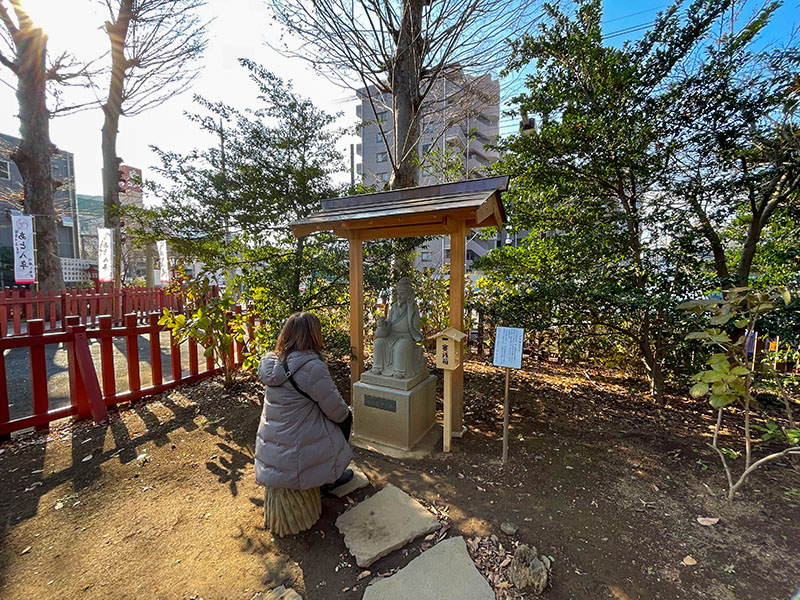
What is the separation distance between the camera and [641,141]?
12.0ft

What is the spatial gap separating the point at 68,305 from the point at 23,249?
167 cm

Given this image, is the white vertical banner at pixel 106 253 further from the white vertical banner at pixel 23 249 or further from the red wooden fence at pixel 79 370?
the red wooden fence at pixel 79 370

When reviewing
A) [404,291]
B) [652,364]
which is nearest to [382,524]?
[404,291]

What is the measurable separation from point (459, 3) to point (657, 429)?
6.35 meters

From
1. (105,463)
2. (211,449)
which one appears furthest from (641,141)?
(105,463)

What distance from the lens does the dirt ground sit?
6.11 feet

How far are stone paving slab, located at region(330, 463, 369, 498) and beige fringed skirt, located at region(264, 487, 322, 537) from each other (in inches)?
13.1

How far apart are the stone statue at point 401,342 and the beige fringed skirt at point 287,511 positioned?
145 centimetres

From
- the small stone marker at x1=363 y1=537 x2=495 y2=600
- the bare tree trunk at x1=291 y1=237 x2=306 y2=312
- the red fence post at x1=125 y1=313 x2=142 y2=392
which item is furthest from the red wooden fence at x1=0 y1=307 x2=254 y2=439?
the small stone marker at x1=363 y1=537 x2=495 y2=600

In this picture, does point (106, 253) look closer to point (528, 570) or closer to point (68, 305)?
point (68, 305)

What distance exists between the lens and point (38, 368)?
131 inches

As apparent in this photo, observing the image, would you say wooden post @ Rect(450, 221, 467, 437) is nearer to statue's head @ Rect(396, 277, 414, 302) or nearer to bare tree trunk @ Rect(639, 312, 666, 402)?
statue's head @ Rect(396, 277, 414, 302)

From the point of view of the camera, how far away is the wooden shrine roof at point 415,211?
3.00 meters

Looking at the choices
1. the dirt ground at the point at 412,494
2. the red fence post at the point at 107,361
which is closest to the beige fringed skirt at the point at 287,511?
the dirt ground at the point at 412,494
